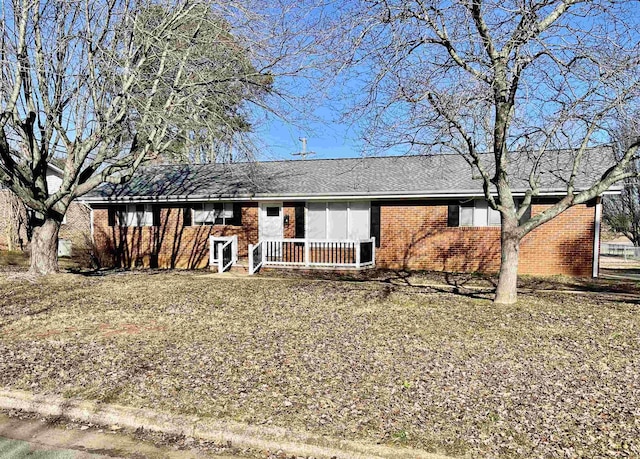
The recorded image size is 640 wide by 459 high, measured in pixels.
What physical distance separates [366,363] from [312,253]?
9244 mm

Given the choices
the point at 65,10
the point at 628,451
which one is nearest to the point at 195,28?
the point at 65,10

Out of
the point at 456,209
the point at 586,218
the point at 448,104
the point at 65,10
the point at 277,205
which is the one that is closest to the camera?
the point at 448,104

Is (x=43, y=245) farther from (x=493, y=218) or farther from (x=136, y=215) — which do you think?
(x=493, y=218)

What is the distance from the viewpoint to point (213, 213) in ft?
50.4

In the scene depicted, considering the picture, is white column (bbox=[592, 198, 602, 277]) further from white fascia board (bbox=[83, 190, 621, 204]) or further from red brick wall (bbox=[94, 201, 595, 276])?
white fascia board (bbox=[83, 190, 621, 204])

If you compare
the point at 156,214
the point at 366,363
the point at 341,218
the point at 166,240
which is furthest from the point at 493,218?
the point at 156,214

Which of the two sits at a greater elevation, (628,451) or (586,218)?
(586,218)

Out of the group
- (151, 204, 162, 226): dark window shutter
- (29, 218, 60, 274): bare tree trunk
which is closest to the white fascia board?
(151, 204, 162, 226): dark window shutter

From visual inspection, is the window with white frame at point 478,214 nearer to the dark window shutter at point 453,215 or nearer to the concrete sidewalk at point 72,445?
the dark window shutter at point 453,215

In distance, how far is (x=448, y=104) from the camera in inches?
281

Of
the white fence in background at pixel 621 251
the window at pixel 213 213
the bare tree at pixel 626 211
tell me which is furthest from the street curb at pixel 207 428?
the white fence in background at pixel 621 251

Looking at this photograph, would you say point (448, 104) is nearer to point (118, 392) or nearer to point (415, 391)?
point (415, 391)

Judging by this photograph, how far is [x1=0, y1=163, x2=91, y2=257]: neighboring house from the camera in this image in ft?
62.2

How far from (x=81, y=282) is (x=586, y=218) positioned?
13781 millimetres
